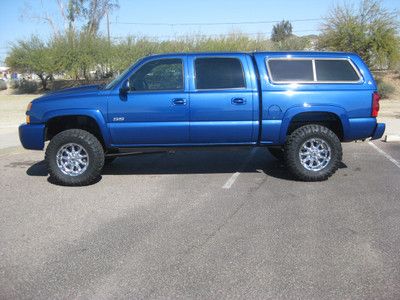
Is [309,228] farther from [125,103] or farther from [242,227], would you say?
[125,103]

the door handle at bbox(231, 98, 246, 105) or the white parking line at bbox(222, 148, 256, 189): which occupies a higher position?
the door handle at bbox(231, 98, 246, 105)

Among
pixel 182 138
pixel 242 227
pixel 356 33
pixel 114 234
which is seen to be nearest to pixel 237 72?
pixel 182 138

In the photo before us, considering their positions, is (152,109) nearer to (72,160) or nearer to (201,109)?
(201,109)

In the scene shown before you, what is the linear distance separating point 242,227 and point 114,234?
1394 mm

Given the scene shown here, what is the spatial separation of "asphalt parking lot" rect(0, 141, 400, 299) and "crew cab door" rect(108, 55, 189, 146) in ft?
2.51

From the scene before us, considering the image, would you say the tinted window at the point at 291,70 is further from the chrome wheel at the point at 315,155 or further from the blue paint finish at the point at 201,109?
the chrome wheel at the point at 315,155

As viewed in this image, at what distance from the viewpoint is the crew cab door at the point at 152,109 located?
6.41 metres

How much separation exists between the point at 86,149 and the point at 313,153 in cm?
348

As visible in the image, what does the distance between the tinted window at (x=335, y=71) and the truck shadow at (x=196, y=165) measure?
5.46ft

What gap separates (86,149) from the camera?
6.54 m

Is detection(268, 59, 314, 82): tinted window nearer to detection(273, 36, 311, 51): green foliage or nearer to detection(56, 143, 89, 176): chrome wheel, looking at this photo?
detection(56, 143, 89, 176): chrome wheel

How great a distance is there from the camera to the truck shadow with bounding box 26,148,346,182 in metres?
7.48

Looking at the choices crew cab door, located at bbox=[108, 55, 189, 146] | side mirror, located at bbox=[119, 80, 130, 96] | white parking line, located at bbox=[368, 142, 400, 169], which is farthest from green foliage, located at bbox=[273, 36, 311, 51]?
side mirror, located at bbox=[119, 80, 130, 96]

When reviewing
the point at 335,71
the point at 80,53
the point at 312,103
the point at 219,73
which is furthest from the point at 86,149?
the point at 80,53
